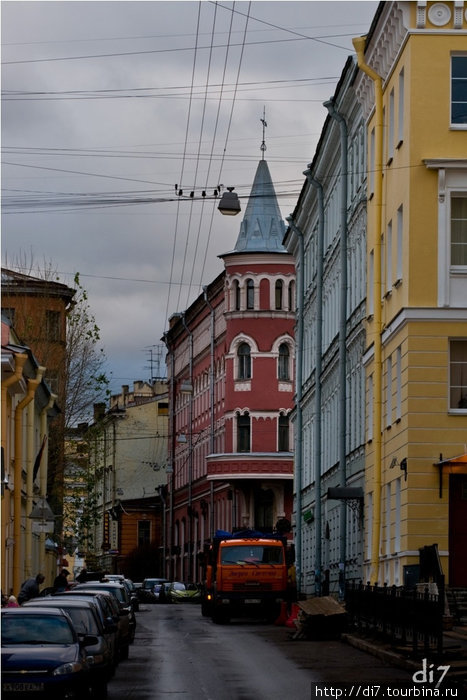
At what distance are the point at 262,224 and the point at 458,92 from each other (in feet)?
159

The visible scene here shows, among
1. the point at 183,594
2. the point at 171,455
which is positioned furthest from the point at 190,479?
the point at 183,594

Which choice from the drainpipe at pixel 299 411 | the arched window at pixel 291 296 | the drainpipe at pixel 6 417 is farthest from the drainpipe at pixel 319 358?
the arched window at pixel 291 296

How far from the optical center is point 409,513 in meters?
33.3

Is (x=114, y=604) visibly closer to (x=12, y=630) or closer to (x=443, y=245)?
(x=12, y=630)

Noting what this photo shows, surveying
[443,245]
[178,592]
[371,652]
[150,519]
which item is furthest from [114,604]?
[150,519]

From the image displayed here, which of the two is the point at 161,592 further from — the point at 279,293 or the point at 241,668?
the point at 241,668

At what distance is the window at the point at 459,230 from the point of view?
34.3 m

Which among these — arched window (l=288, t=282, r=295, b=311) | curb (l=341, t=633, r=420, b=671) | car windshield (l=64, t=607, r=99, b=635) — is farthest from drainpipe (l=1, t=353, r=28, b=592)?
arched window (l=288, t=282, r=295, b=311)

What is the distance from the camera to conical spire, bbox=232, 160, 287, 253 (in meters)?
81.2

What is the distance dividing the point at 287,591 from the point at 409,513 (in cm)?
1163

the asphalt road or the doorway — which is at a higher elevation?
the doorway

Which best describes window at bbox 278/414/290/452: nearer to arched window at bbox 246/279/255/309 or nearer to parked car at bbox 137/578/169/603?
arched window at bbox 246/279/255/309

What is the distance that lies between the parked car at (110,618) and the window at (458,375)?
31.2ft

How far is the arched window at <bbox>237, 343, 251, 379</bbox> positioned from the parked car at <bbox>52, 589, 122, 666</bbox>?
53348mm
